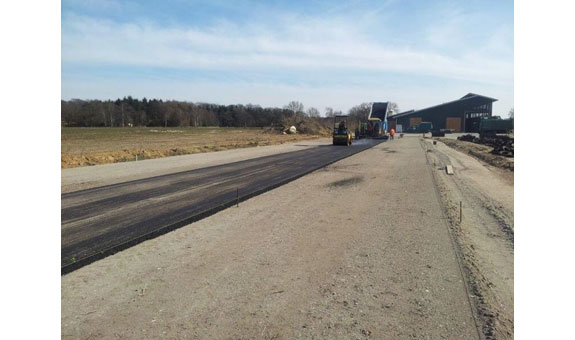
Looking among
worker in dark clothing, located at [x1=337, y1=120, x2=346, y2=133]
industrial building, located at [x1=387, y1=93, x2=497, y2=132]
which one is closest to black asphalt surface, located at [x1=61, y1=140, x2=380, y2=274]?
worker in dark clothing, located at [x1=337, y1=120, x2=346, y2=133]

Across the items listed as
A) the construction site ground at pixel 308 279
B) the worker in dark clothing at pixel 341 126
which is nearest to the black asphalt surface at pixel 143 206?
the construction site ground at pixel 308 279

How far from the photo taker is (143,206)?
881cm

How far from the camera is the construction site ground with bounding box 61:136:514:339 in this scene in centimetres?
377

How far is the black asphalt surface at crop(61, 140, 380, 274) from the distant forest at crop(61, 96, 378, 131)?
66386 millimetres

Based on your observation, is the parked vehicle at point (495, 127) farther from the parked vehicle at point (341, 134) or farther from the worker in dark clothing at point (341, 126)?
the worker in dark clothing at point (341, 126)

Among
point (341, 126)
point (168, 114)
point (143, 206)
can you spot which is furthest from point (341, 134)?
point (168, 114)

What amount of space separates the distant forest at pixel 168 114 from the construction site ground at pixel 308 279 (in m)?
71.8

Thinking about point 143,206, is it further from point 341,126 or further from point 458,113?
point 458,113

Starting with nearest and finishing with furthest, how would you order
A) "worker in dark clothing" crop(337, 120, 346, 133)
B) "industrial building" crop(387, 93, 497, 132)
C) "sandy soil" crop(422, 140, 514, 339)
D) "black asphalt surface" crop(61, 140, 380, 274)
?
1. "sandy soil" crop(422, 140, 514, 339)
2. "black asphalt surface" crop(61, 140, 380, 274)
3. "worker in dark clothing" crop(337, 120, 346, 133)
4. "industrial building" crop(387, 93, 497, 132)

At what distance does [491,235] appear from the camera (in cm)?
732

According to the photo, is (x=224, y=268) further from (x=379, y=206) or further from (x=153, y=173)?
(x=153, y=173)

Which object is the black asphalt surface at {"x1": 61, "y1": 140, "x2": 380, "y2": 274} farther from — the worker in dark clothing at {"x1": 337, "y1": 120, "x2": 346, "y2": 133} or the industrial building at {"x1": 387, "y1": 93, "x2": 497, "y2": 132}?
the industrial building at {"x1": 387, "y1": 93, "x2": 497, "y2": 132}

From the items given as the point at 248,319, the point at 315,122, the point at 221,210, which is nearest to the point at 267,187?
the point at 221,210

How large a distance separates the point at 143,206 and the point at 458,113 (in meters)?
74.2
